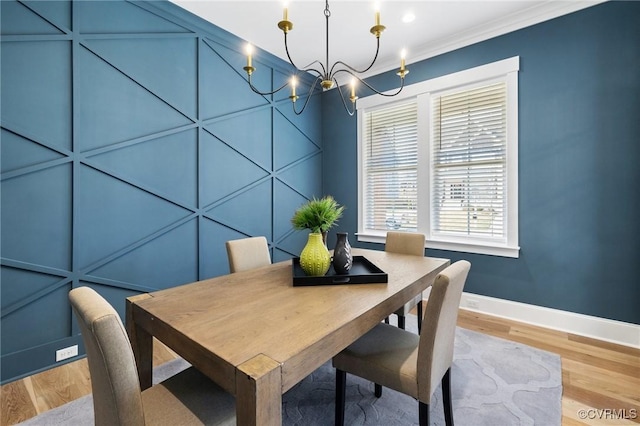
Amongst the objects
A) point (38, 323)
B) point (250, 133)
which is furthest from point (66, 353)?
point (250, 133)

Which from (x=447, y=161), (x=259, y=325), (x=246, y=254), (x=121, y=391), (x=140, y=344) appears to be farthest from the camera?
(x=447, y=161)

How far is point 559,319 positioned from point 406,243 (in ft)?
5.32

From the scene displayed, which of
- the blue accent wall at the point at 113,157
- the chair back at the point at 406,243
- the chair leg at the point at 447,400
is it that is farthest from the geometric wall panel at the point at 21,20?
the chair leg at the point at 447,400

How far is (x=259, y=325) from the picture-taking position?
1.04 meters

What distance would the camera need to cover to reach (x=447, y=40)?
10.3 feet

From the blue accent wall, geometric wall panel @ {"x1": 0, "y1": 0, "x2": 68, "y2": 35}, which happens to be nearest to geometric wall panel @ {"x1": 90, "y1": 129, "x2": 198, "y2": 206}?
the blue accent wall

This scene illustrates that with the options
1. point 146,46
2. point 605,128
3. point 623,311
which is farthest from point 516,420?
point 146,46

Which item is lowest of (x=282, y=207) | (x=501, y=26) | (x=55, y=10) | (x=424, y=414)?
(x=424, y=414)

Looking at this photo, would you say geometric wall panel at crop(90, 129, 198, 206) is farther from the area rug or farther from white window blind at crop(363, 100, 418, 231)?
white window blind at crop(363, 100, 418, 231)

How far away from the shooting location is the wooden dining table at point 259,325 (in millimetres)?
783

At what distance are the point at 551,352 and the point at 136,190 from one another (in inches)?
143

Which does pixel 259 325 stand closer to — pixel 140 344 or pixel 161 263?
pixel 140 344

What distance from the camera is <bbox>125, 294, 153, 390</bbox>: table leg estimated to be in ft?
4.20

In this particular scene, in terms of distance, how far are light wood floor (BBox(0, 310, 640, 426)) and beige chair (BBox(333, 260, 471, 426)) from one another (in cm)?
99
